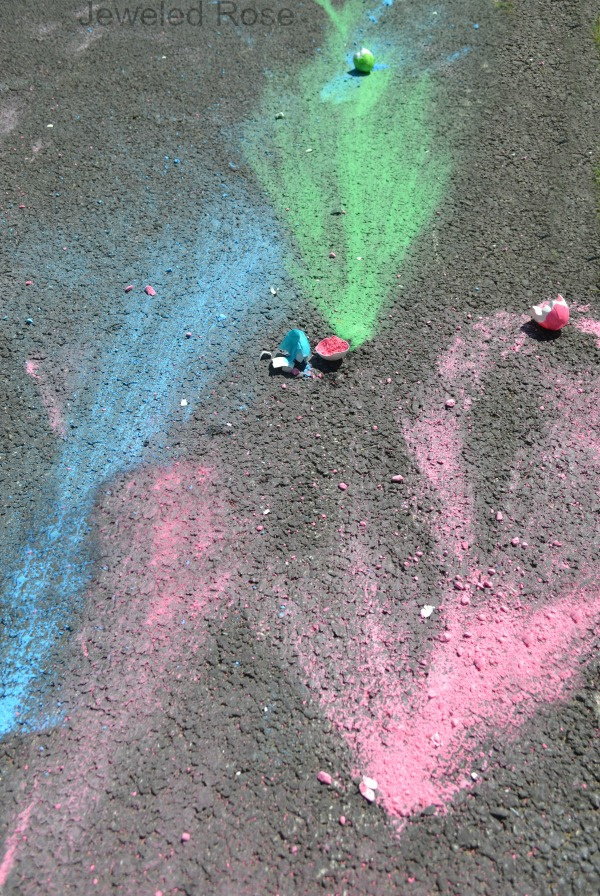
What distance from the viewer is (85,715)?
9.61 ft

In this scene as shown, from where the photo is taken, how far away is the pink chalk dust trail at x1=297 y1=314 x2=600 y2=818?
2752mm

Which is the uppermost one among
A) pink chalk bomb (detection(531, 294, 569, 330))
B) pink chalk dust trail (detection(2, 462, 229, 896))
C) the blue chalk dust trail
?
the blue chalk dust trail

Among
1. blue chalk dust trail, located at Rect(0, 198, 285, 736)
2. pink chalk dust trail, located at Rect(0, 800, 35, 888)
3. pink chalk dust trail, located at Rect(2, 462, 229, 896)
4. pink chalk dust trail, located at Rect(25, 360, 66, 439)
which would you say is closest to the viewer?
pink chalk dust trail, located at Rect(0, 800, 35, 888)

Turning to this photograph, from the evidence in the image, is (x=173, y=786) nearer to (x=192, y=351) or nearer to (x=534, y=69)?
(x=192, y=351)

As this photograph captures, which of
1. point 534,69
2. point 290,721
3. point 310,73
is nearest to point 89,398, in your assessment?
point 290,721

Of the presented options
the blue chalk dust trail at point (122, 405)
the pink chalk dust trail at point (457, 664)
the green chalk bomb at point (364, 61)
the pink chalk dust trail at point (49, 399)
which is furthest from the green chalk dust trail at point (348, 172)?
the pink chalk dust trail at point (49, 399)

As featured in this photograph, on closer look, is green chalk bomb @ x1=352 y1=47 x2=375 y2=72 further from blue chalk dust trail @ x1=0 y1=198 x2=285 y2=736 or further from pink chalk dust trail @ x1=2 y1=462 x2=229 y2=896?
pink chalk dust trail @ x1=2 y1=462 x2=229 y2=896

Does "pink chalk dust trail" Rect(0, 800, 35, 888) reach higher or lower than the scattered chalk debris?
lower

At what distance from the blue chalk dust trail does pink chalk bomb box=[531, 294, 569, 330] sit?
5.76ft

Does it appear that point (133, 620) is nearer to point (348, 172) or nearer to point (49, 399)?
point (49, 399)

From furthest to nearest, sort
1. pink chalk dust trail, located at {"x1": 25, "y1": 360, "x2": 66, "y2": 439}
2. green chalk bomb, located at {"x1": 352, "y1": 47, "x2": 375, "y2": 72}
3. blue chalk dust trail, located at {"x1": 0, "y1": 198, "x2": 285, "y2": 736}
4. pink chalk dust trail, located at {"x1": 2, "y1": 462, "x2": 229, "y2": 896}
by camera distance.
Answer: green chalk bomb, located at {"x1": 352, "y1": 47, "x2": 375, "y2": 72}, pink chalk dust trail, located at {"x1": 25, "y1": 360, "x2": 66, "y2": 439}, blue chalk dust trail, located at {"x1": 0, "y1": 198, "x2": 285, "y2": 736}, pink chalk dust trail, located at {"x1": 2, "y1": 462, "x2": 229, "y2": 896}

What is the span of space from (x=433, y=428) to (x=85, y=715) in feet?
7.46

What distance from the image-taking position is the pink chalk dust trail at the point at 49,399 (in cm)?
394

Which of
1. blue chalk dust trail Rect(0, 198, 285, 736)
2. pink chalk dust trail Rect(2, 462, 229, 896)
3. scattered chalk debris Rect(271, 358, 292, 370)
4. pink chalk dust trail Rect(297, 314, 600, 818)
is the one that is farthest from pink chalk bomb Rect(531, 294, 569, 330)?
pink chalk dust trail Rect(2, 462, 229, 896)
